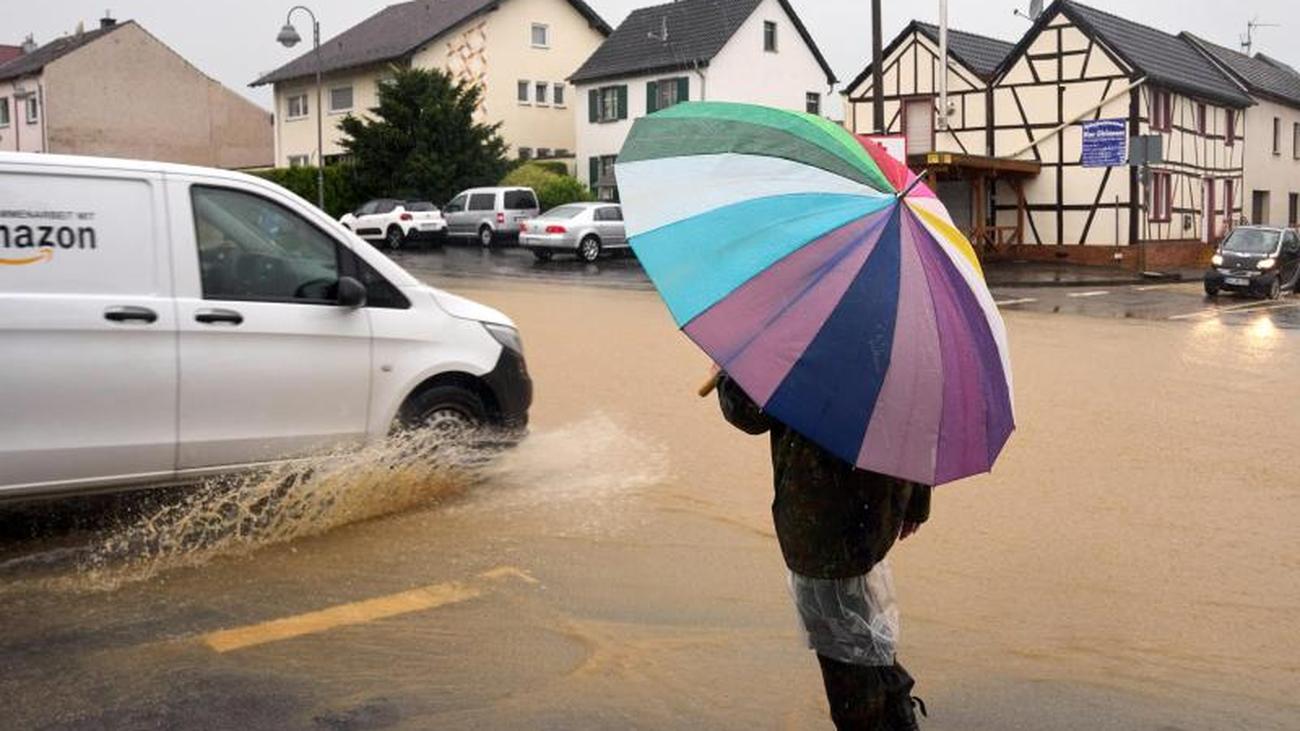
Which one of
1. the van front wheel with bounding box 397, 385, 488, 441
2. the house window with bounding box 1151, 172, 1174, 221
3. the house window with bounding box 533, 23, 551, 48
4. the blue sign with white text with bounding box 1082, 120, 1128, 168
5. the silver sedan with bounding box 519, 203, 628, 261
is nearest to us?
the van front wheel with bounding box 397, 385, 488, 441

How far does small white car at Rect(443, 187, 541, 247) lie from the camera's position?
3869cm

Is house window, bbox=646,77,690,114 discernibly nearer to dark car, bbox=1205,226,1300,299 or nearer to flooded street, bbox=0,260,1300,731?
dark car, bbox=1205,226,1300,299

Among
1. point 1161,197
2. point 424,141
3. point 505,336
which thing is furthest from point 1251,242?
point 424,141

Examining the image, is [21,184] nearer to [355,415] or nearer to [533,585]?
[355,415]

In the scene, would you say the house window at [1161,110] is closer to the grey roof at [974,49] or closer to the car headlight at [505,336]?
the grey roof at [974,49]

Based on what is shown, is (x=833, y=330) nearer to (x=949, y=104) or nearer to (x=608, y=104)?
(x=949, y=104)

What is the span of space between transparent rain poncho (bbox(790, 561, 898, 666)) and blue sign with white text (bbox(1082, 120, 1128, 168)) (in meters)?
33.1

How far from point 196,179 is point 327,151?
169 feet

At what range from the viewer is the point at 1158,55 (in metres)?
38.6

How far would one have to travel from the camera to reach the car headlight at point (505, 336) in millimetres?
7348

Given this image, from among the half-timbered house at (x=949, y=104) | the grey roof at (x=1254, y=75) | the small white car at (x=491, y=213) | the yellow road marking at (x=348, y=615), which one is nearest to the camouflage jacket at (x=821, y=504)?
the yellow road marking at (x=348, y=615)

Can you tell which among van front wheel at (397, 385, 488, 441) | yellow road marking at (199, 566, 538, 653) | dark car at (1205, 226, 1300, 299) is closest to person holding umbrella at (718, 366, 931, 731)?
yellow road marking at (199, 566, 538, 653)

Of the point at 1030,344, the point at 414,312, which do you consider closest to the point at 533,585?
the point at 414,312

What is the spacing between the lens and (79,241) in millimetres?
5824
